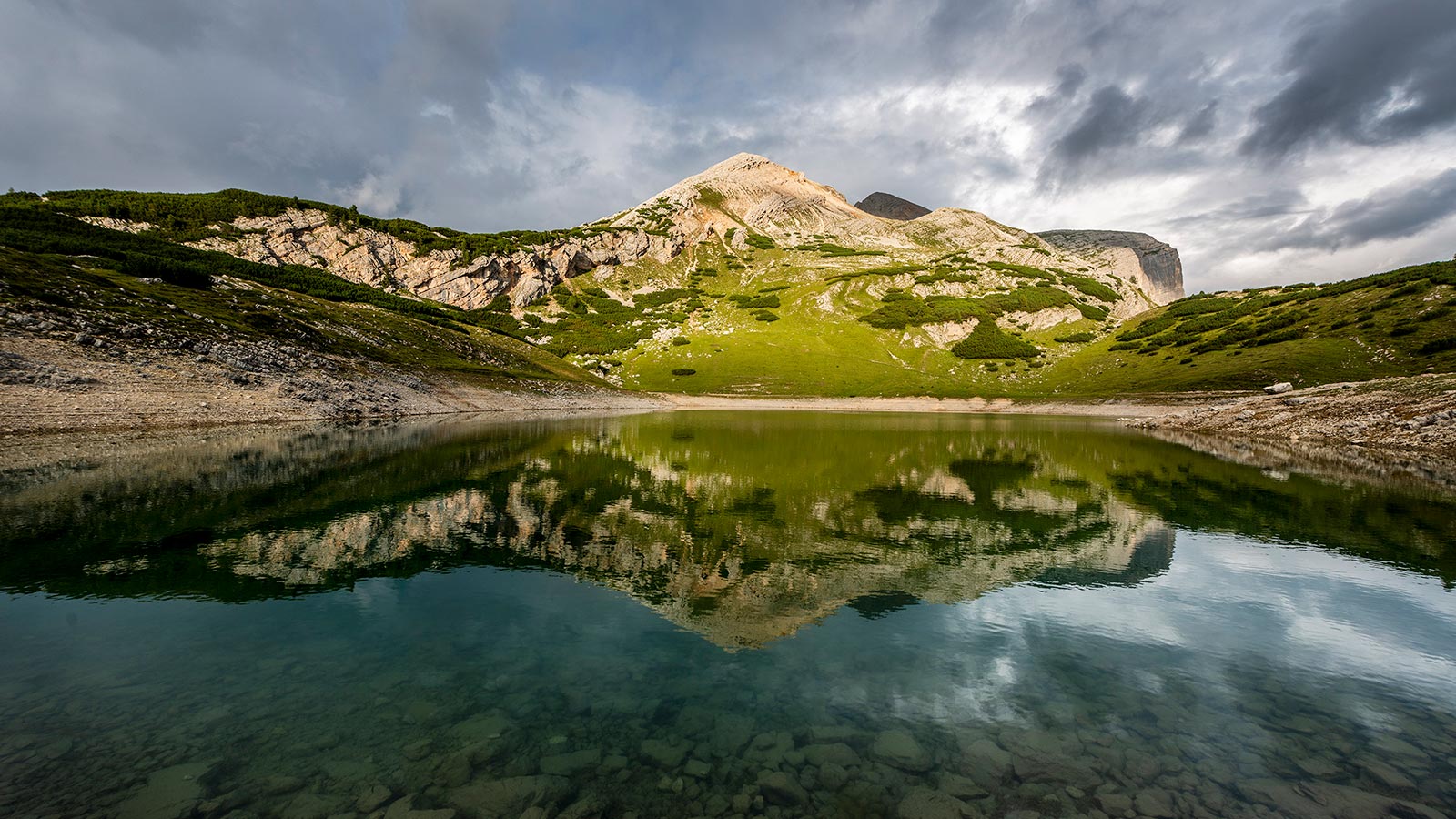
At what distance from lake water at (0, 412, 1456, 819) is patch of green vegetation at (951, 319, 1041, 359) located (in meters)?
133

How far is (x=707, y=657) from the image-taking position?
10.4 m

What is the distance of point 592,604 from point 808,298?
177 metres

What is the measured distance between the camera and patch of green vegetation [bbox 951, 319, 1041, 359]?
5827 inches

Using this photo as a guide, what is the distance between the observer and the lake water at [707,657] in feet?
22.1

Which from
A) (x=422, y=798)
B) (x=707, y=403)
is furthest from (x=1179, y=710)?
(x=707, y=403)

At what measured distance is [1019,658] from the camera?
10.6 metres

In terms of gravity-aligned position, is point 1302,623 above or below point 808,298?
below

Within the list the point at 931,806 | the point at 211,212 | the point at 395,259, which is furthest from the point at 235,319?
the point at 395,259

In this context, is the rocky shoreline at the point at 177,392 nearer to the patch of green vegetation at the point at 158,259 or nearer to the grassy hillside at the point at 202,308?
the grassy hillside at the point at 202,308

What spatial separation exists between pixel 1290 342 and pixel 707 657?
139 m

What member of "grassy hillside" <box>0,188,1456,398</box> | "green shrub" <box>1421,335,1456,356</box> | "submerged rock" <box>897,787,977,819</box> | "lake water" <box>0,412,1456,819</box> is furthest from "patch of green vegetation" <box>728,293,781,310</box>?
"submerged rock" <box>897,787,977,819</box>

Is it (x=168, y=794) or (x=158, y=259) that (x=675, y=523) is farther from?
(x=158, y=259)

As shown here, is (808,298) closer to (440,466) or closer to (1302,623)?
(440,466)

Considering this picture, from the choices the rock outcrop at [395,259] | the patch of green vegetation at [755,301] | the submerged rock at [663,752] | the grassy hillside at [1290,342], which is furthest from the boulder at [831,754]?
the rock outcrop at [395,259]
